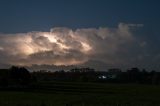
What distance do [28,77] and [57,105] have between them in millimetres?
108890

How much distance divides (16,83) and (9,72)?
12034 mm

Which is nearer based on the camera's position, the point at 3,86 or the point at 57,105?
the point at 57,105

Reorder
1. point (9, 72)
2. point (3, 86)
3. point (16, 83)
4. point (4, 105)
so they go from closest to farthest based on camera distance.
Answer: point (4, 105)
point (3, 86)
point (16, 83)
point (9, 72)

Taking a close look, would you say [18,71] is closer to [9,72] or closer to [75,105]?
[9,72]

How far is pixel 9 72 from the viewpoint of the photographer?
564 ft

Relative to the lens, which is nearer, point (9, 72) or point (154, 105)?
point (154, 105)

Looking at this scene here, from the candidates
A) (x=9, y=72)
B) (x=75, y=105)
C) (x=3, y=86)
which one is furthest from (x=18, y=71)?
(x=75, y=105)

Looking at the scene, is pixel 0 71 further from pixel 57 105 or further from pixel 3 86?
pixel 57 105

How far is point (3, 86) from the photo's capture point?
139 m

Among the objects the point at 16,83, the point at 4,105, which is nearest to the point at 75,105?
the point at 4,105

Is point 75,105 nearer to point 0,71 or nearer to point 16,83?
point 16,83

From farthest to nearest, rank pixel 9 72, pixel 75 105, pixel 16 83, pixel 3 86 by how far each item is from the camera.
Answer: pixel 9 72
pixel 16 83
pixel 3 86
pixel 75 105

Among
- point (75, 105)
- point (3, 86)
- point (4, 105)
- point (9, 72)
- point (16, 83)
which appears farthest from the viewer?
point (9, 72)

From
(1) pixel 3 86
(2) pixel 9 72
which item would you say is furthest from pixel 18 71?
(1) pixel 3 86
